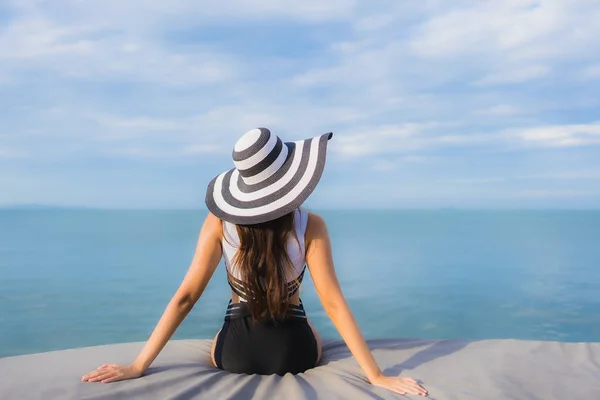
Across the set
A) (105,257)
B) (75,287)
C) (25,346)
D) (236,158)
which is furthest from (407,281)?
(236,158)

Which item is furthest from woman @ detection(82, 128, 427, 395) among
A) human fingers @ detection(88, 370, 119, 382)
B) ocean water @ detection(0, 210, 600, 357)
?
ocean water @ detection(0, 210, 600, 357)

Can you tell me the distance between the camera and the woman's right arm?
221cm

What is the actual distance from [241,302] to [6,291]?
6992mm

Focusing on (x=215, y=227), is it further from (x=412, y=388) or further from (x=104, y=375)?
(x=412, y=388)

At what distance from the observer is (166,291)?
864 centimetres

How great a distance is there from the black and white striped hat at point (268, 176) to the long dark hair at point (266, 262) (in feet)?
0.23

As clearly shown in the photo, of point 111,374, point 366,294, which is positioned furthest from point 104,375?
point 366,294

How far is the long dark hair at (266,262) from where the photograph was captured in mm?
2205

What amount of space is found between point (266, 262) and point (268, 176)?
0.32m

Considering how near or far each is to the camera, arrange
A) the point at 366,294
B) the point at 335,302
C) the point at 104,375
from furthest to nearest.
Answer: the point at 366,294
the point at 335,302
the point at 104,375

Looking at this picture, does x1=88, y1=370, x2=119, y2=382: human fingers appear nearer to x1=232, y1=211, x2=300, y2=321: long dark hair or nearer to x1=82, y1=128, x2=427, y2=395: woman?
x1=82, y1=128, x2=427, y2=395: woman

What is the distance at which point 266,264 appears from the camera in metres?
2.22

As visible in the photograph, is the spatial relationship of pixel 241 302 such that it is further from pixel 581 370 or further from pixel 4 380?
pixel 581 370

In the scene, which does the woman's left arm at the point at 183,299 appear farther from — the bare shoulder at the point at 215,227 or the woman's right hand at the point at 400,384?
the woman's right hand at the point at 400,384
